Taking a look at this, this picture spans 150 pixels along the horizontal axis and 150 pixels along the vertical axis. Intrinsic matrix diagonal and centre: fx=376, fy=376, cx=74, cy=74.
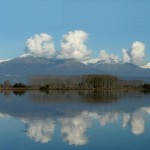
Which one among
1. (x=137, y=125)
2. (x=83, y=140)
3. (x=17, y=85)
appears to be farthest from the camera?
(x=17, y=85)

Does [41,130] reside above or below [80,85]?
below

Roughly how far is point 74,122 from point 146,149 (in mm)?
7737

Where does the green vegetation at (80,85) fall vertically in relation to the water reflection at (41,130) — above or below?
above

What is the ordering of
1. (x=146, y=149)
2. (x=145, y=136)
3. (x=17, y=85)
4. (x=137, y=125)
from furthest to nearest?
(x=17, y=85)
(x=137, y=125)
(x=145, y=136)
(x=146, y=149)

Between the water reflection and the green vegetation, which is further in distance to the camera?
the green vegetation

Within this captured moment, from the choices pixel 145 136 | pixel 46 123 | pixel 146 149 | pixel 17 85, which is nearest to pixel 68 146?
pixel 146 149

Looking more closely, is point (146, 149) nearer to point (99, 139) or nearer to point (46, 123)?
point (99, 139)

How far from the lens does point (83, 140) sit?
15898 mm

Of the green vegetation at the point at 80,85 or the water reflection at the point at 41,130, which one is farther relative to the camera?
the green vegetation at the point at 80,85

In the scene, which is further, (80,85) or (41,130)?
(80,85)

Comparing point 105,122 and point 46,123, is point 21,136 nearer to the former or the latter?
point 46,123

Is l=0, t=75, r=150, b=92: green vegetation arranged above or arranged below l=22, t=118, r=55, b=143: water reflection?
above

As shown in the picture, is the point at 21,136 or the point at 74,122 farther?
the point at 74,122

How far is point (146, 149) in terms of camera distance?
14.3 metres
